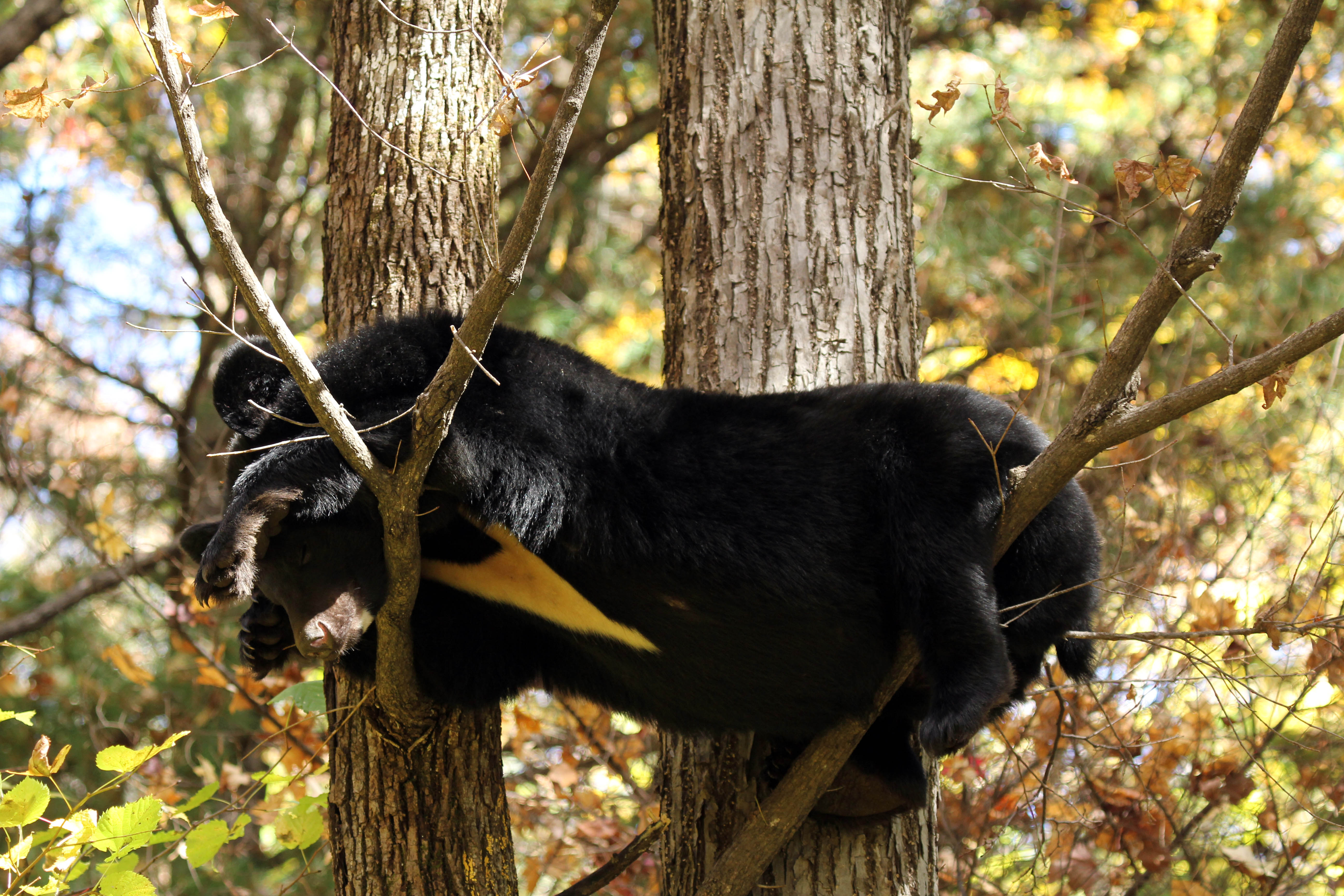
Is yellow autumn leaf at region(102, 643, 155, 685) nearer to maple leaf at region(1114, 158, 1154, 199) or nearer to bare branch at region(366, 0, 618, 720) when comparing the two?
bare branch at region(366, 0, 618, 720)

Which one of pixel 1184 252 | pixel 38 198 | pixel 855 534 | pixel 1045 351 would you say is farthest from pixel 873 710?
pixel 38 198

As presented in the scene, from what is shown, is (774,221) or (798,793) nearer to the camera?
(798,793)

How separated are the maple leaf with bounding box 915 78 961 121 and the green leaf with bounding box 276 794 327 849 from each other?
2.43m

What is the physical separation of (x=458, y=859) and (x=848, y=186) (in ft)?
7.89

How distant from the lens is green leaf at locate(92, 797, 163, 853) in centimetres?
Result: 221

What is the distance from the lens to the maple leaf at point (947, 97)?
278 centimetres

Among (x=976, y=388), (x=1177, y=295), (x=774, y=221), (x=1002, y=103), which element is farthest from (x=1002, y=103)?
(x=976, y=388)

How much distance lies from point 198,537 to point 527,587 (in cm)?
87

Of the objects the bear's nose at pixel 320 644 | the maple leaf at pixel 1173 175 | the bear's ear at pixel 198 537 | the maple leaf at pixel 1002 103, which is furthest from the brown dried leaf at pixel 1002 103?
the bear's ear at pixel 198 537

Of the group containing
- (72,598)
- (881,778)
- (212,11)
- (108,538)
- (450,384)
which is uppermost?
(72,598)

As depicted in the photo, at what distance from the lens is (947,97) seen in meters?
2.81

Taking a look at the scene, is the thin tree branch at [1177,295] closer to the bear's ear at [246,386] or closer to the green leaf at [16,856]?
the bear's ear at [246,386]

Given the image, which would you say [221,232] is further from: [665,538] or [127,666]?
[127,666]

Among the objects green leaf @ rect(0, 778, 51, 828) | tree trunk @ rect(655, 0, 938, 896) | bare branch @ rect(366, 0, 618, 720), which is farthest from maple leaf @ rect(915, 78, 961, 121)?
green leaf @ rect(0, 778, 51, 828)
